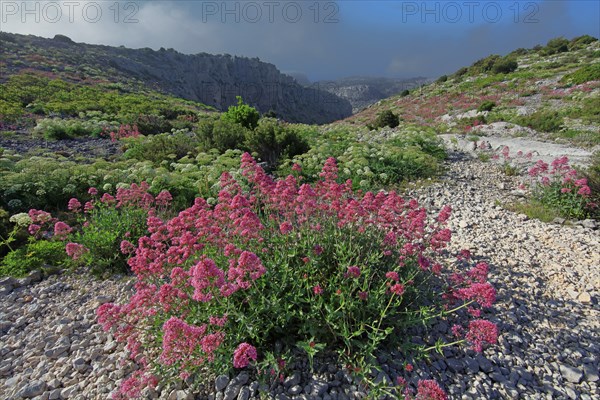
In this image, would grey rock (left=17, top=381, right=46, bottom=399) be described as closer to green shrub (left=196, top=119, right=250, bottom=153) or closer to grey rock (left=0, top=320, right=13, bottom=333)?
Answer: grey rock (left=0, top=320, right=13, bottom=333)

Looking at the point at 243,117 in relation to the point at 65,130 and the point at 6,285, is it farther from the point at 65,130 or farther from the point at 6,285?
the point at 6,285

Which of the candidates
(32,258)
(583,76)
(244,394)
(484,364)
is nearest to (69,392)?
(244,394)

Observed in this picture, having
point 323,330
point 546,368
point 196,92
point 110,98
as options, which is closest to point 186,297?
point 323,330

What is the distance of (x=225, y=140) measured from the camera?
12141 mm

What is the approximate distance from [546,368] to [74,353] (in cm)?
501

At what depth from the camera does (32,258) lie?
5.39 meters

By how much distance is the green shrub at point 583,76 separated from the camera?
76.4 ft

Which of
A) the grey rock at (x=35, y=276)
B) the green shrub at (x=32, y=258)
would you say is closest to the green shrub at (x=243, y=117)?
the green shrub at (x=32, y=258)

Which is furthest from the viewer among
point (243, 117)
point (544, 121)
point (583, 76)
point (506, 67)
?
point (506, 67)

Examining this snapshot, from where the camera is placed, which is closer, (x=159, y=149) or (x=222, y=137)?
(x=159, y=149)

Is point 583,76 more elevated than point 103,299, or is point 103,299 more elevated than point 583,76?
point 583,76

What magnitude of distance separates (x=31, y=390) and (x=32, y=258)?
10.3 ft

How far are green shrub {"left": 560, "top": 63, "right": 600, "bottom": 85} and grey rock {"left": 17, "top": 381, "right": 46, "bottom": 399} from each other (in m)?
32.7

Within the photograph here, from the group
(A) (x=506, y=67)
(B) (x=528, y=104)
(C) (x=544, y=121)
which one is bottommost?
(C) (x=544, y=121)
